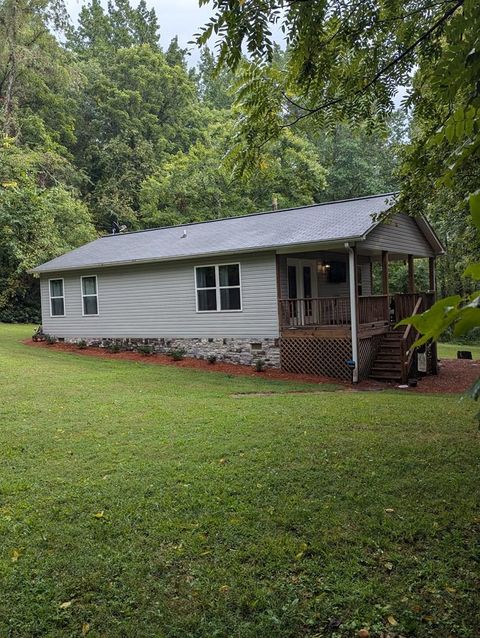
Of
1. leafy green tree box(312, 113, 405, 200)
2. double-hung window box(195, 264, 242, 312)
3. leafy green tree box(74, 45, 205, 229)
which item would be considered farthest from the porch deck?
leafy green tree box(74, 45, 205, 229)

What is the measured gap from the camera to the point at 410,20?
4.56m

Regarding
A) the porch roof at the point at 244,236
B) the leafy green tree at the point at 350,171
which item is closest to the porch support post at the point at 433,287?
the porch roof at the point at 244,236

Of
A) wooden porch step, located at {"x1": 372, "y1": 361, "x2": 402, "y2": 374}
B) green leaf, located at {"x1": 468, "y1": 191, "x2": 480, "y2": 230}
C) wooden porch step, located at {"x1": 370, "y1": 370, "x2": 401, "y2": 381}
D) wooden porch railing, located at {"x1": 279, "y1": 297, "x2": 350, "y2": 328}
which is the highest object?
green leaf, located at {"x1": 468, "y1": 191, "x2": 480, "y2": 230}

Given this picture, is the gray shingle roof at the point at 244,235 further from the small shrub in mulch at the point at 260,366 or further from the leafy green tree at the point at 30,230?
the leafy green tree at the point at 30,230

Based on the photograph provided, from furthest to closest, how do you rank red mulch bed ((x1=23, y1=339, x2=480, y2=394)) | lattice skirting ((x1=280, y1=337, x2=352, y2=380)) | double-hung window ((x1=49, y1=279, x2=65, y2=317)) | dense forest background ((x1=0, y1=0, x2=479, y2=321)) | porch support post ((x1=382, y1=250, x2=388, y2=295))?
dense forest background ((x1=0, y1=0, x2=479, y2=321)), double-hung window ((x1=49, y1=279, x2=65, y2=317)), porch support post ((x1=382, y1=250, x2=388, y2=295)), lattice skirting ((x1=280, y1=337, x2=352, y2=380)), red mulch bed ((x1=23, y1=339, x2=480, y2=394))

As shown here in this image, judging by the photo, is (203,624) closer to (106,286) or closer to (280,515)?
(280,515)

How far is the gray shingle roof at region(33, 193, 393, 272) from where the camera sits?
40.5ft

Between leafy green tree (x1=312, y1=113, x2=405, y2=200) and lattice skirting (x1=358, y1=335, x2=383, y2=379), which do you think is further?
leafy green tree (x1=312, y1=113, x2=405, y2=200)

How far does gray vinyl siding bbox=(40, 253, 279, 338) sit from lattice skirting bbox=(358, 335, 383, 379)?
7.26 feet

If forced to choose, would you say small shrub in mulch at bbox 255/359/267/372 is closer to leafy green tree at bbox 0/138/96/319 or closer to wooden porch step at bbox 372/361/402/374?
wooden porch step at bbox 372/361/402/374

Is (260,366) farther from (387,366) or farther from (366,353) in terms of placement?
(387,366)

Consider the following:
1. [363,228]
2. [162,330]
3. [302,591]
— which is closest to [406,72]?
[302,591]

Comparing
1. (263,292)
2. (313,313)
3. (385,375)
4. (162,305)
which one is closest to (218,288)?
(263,292)

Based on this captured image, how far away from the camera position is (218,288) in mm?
14008
